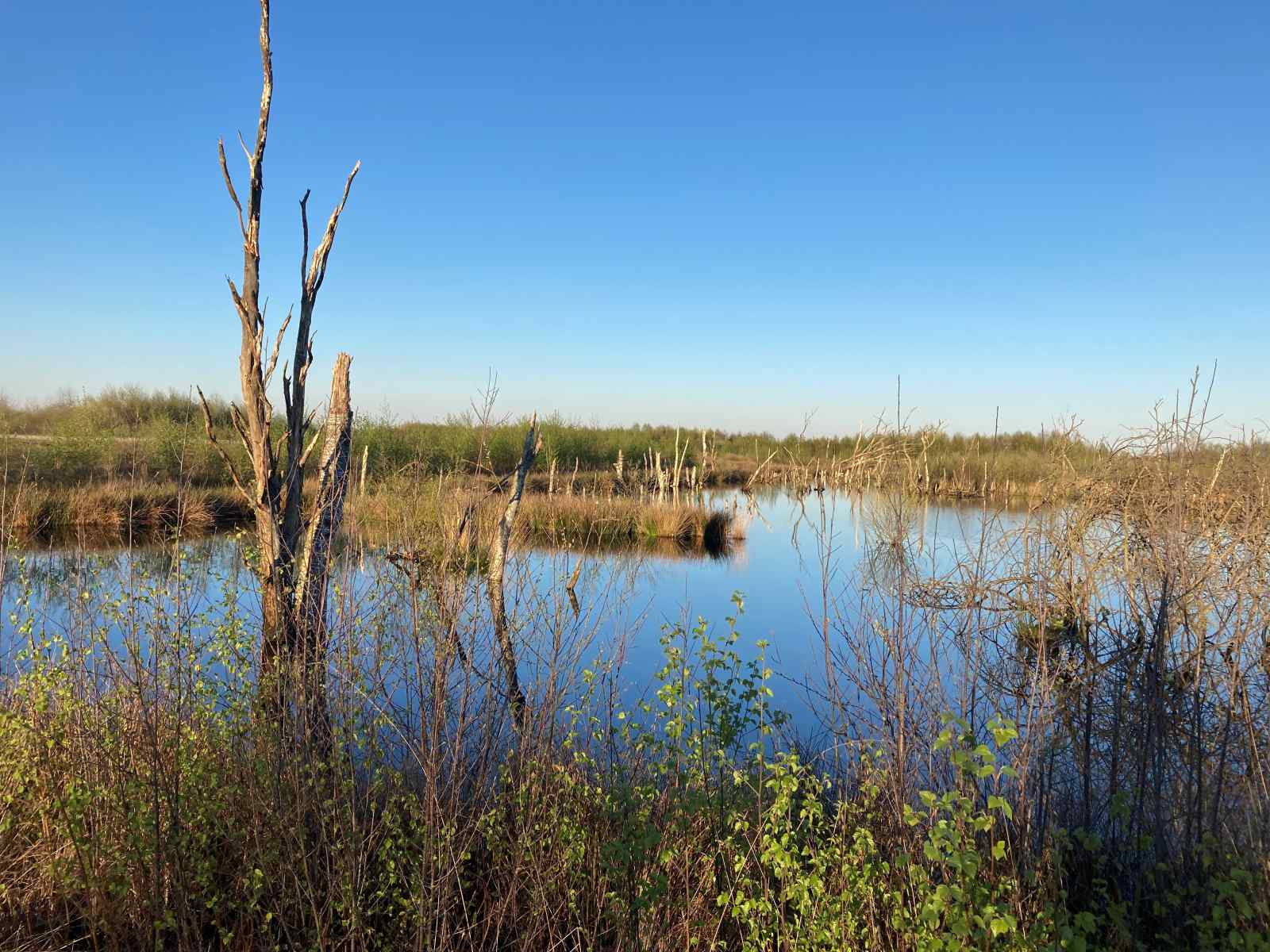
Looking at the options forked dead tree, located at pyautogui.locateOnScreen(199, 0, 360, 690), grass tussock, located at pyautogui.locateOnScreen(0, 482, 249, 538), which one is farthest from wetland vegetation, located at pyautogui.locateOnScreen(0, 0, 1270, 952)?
grass tussock, located at pyautogui.locateOnScreen(0, 482, 249, 538)

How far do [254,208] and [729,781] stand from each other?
4504mm

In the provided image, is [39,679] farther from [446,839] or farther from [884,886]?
[884,886]

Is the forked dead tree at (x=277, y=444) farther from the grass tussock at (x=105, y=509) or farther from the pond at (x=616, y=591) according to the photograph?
the grass tussock at (x=105, y=509)

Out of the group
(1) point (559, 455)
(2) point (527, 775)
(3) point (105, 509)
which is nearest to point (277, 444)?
(2) point (527, 775)

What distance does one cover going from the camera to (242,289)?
4504 millimetres

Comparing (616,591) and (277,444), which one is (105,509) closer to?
(616,591)

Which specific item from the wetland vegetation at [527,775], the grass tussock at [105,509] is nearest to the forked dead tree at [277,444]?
the wetland vegetation at [527,775]

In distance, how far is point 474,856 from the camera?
162 inches

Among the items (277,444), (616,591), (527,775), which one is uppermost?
(277,444)

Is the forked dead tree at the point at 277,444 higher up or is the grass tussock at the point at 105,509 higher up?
the forked dead tree at the point at 277,444

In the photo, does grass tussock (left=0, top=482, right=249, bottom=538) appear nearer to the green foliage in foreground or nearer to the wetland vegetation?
the wetland vegetation

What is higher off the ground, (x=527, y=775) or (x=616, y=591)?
(x=616, y=591)

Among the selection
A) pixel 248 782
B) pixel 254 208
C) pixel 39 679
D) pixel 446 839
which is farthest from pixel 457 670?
pixel 254 208

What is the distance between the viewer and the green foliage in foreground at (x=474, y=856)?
2.92 metres
